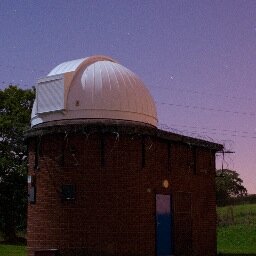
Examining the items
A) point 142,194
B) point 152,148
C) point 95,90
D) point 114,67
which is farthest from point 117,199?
point 114,67

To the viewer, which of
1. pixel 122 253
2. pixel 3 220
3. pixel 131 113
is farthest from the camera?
pixel 3 220

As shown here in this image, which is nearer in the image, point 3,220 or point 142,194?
point 142,194

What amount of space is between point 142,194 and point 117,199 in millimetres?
926

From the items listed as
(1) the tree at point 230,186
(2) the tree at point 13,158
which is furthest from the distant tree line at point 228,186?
(2) the tree at point 13,158

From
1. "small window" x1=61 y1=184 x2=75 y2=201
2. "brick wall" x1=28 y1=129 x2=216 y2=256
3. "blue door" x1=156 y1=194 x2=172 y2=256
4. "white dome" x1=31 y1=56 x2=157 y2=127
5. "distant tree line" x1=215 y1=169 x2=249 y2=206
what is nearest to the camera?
"brick wall" x1=28 y1=129 x2=216 y2=256

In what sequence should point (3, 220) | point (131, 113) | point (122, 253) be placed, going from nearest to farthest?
1. point (122, 253)
2. point (131, 113)
3. point (3, 220)

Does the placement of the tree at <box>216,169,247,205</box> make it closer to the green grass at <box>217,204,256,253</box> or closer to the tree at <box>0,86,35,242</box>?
the green grass at <box>217,204,256,253</box>

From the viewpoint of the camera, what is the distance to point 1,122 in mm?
39406

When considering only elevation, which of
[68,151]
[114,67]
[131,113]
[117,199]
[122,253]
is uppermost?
[114,67]

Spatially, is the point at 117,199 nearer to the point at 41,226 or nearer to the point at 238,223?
the point at 41,226

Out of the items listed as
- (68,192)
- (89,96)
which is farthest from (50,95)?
(68,192)

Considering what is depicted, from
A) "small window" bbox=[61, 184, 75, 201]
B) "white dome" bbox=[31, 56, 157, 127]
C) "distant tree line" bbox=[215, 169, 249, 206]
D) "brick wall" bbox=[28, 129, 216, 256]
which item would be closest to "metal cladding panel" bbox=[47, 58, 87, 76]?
"white dome" bbox=[31, 56, 157, 127]

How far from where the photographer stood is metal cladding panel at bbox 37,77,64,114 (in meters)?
19.0

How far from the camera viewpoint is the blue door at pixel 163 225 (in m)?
19.2
